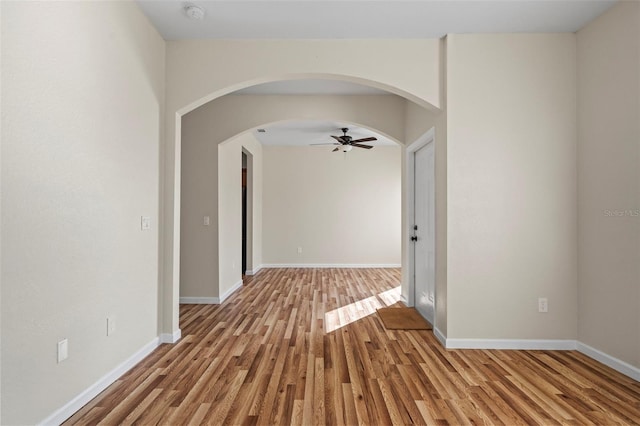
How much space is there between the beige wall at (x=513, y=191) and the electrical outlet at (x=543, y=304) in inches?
1.3

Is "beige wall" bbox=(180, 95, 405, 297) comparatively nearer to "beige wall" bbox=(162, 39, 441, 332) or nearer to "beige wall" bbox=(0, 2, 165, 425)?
"beige wall" bbox=(162, 39, 441, 332)

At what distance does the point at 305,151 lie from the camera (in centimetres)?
775

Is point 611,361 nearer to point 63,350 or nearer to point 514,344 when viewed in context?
point 514,344

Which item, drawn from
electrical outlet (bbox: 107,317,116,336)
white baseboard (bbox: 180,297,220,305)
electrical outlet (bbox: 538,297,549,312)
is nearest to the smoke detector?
electrical outlet (bbox: 107,317,116,336)

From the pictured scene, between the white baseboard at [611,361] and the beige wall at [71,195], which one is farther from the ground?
the beige wall at [71,195]

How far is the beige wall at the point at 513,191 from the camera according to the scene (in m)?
3.02

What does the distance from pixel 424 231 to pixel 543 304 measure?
1.42 m

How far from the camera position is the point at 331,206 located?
777 cm

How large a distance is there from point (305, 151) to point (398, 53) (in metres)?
4.72

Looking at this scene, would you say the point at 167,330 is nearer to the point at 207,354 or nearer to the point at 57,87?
the point at 207,354

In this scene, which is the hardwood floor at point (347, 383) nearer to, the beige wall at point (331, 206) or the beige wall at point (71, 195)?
the beige wall at point (71, 195)

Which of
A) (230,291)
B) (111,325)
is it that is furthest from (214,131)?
(111,325)

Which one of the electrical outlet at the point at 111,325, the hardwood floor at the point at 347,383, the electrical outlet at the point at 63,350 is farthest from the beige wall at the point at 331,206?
the electrical outlet at the point at 63,350

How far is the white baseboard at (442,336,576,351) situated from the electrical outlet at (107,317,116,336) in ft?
8.75
